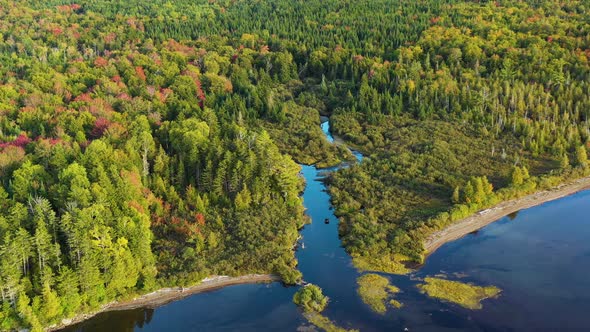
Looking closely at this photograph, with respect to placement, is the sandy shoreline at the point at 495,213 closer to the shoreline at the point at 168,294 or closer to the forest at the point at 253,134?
the forest at the point at 253,134

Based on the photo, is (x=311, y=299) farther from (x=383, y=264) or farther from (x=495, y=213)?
(x=495, y=213)

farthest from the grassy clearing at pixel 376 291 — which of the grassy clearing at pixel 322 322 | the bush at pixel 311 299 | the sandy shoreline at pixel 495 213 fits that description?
the sandy shoreline at pixel 495 213

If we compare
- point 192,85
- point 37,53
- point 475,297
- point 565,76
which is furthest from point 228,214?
point 37,53

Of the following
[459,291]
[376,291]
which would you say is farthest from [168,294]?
[459,291]

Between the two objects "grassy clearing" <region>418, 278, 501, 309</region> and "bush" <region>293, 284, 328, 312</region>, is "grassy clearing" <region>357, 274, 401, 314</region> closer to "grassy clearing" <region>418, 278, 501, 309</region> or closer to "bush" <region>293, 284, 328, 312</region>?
"grassy clearing" <region>418, 278, 501, 309</region>

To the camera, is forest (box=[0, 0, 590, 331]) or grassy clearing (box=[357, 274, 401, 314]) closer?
grassy clearing (box=[357, 274, 401, 314])

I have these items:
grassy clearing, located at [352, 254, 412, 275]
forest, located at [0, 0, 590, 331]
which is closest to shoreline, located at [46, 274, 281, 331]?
forest, located at [0, 0, 590, 331]

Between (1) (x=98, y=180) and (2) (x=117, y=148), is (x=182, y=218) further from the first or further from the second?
(2) (x=117, y=148)
